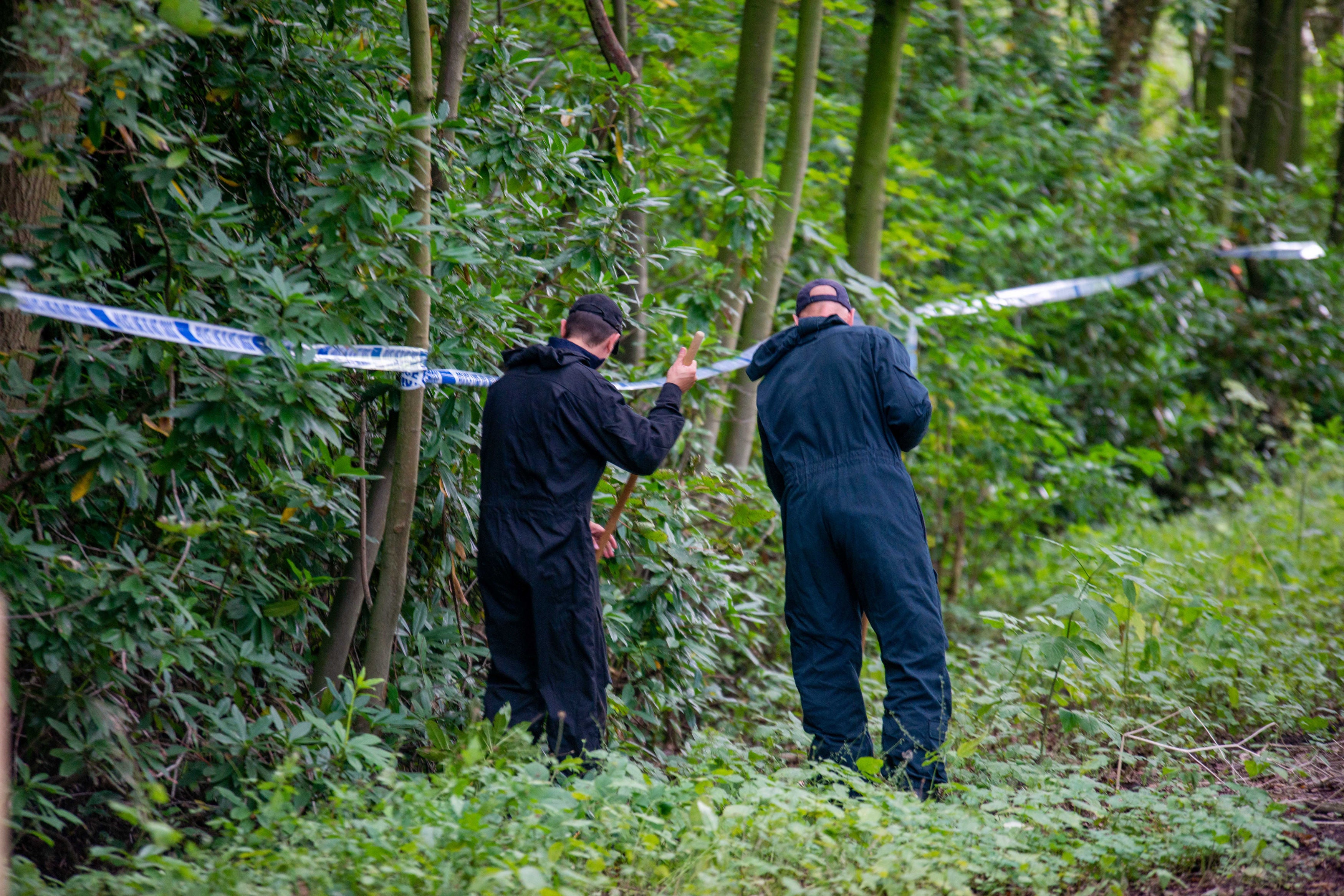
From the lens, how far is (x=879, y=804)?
3.42 m

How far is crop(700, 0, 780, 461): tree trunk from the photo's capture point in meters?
6.18

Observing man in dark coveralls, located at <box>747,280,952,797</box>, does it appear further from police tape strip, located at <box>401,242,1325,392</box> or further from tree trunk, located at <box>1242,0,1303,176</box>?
tree trunk, located at <box>1242,0,1303,176</box>

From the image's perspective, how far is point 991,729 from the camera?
15.6ft

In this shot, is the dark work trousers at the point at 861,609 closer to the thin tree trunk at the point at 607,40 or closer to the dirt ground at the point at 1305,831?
the dirt ground at the point at 1305,831

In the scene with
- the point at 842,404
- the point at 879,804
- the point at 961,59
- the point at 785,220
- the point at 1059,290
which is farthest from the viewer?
the point at 961,59

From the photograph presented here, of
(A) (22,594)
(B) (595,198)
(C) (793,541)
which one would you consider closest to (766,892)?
(C) (793,541)

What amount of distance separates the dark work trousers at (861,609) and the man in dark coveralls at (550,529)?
0.66m

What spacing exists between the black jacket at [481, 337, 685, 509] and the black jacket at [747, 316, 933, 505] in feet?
1.72

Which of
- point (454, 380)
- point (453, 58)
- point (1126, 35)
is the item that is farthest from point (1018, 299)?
point (454, 380)

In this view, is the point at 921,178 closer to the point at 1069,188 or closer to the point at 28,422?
the point at 1069,188

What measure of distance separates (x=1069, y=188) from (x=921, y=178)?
1.51 m

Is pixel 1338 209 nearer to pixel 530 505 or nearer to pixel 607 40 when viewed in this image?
pixel 607 40

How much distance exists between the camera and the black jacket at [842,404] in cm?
407

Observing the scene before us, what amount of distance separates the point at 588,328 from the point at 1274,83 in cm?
1149
